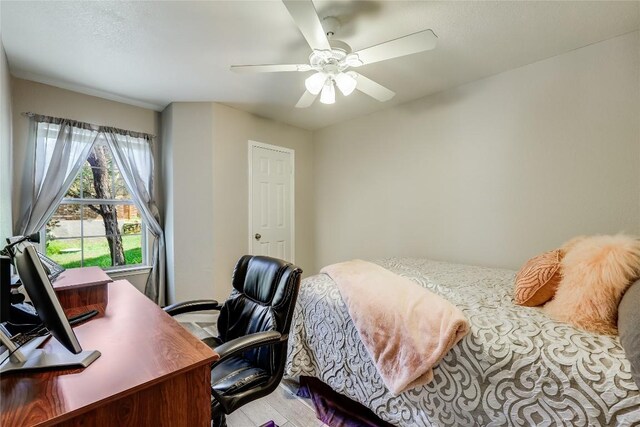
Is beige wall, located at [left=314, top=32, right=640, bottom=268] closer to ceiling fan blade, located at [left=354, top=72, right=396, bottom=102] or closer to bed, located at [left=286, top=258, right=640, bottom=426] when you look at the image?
bed, located at [left=286, top=258, right=640, bottom=426]

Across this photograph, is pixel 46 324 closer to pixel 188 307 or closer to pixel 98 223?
pixel 188 307

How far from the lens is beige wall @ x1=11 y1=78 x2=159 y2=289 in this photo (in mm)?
2404

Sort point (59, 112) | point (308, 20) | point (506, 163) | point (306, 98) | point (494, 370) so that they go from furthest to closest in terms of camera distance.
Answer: point (59, 112), point (506, 163), point (306, 98), point (308, 20), point (494, 370)

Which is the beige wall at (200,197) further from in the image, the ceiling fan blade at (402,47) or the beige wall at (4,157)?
the ceiling fan blade at (402,47)

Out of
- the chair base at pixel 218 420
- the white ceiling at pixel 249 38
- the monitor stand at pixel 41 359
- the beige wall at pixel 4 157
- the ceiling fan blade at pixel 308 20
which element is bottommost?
the chair base at pixel 218 420

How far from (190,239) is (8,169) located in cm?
145

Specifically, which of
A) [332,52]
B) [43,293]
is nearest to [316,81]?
[332,52]

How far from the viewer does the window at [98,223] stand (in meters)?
2.68

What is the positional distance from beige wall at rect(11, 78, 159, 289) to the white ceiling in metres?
0.11

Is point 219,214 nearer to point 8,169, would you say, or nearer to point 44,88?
point 8,169

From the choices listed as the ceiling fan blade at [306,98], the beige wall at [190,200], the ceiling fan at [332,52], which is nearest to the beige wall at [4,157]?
the beige wall at [190,200]

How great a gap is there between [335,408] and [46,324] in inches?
59.3

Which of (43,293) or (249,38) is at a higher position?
(249,38)

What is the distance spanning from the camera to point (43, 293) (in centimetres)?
80
